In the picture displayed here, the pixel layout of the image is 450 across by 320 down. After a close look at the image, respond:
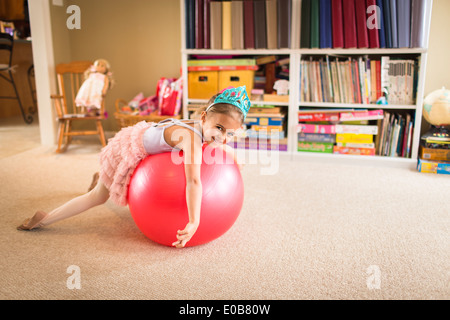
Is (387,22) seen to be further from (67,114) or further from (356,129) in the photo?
(67,114)

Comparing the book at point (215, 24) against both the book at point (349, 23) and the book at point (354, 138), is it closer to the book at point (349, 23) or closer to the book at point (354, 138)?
the book at point (349, 23)

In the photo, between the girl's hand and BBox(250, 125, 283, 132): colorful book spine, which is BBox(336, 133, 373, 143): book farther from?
Answer: the girl's hand

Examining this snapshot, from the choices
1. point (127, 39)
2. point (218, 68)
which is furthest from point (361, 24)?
point (127, 39)

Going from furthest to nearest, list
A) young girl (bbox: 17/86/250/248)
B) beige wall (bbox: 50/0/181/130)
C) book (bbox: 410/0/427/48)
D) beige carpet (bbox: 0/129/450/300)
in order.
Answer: beige wall (bbox: 50/0/181/130)
book (bbox: 410/0/427/48)
young girl (bbox: 17/86/250/248)
beige carpet (bbox: 0/129/450/300)

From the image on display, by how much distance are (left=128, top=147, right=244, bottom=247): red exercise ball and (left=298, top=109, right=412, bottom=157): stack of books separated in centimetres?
163

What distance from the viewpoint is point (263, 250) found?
5.39 ft

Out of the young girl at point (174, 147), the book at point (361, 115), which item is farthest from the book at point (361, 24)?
the young girl at point (174, 147)

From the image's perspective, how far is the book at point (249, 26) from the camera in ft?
9.97

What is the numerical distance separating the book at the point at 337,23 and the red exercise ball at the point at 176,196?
69.3 inches

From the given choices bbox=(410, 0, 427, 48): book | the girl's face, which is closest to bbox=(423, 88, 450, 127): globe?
bbox=(410, 0, 427, 48): book

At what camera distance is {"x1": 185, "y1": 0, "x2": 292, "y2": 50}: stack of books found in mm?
2994
